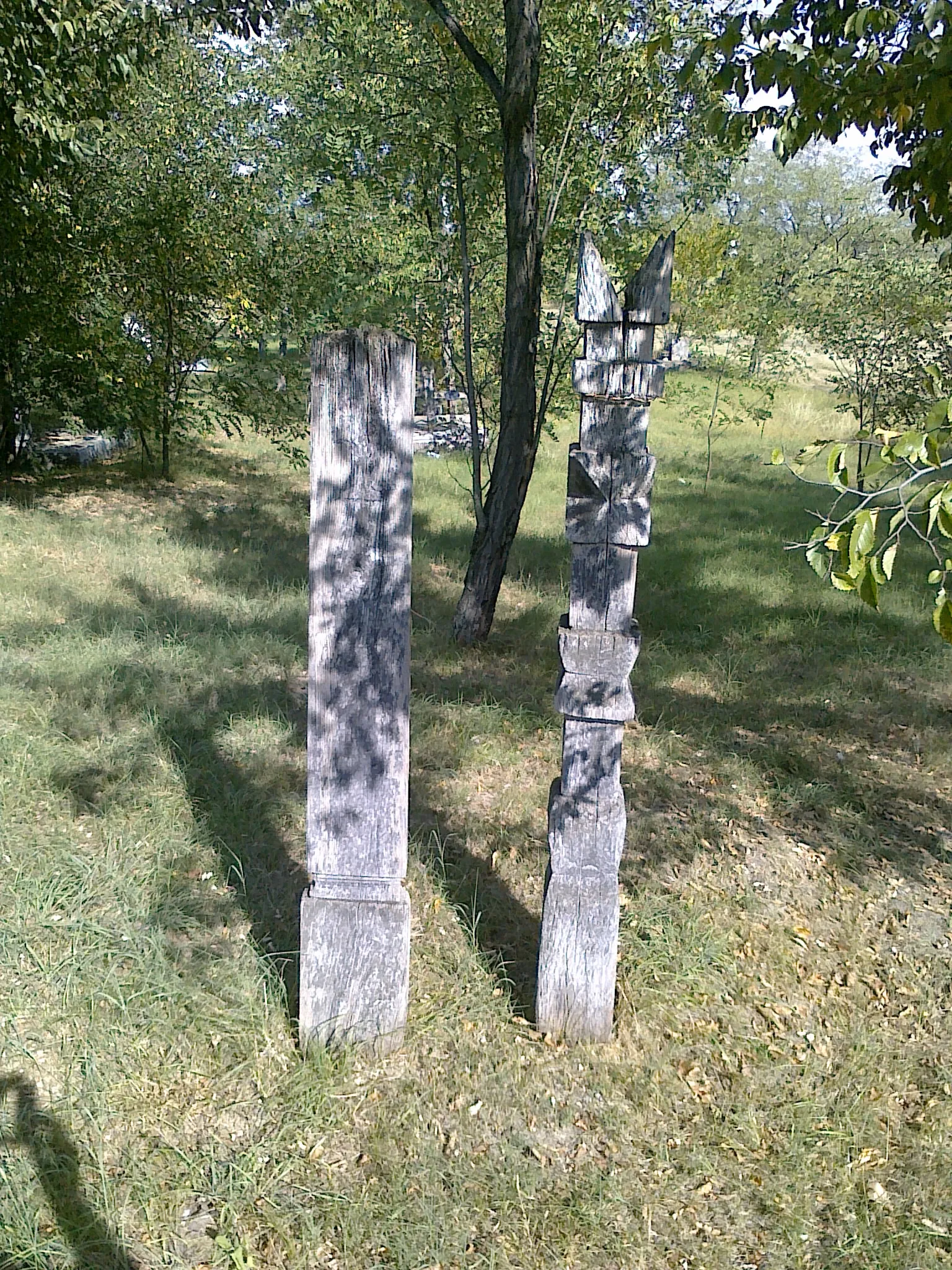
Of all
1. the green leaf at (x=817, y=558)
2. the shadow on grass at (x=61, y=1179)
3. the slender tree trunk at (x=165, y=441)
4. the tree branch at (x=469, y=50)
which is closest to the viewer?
the green leaf at (x=817, y=558)

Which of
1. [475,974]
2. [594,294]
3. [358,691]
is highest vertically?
[594,294]

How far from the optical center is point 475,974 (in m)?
3.46

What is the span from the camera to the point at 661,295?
2758 millimetres

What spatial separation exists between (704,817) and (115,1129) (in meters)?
2.97

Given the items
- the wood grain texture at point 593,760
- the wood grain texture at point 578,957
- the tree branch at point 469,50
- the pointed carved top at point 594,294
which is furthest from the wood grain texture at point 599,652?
the tree branch at point 469,50

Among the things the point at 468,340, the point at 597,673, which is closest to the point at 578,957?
the point at 597,673

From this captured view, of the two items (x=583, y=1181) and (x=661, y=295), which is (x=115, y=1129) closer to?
(x=583, y=1181)

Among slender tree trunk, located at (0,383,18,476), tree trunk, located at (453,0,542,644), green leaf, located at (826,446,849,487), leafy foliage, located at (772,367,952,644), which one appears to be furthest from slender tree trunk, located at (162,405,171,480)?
green leaf, located at (826,446,849,487)

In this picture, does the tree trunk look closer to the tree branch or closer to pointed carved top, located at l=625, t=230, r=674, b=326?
the tree branch

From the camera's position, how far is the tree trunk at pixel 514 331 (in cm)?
585

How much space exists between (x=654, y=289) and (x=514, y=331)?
3.76 meters

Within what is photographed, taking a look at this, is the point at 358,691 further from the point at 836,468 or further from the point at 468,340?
the point at 468,340

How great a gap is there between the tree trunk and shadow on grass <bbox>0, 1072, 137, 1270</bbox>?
4.51 metres

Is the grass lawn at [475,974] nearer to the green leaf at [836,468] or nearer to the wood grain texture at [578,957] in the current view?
the wood grain texture at [578,957]
